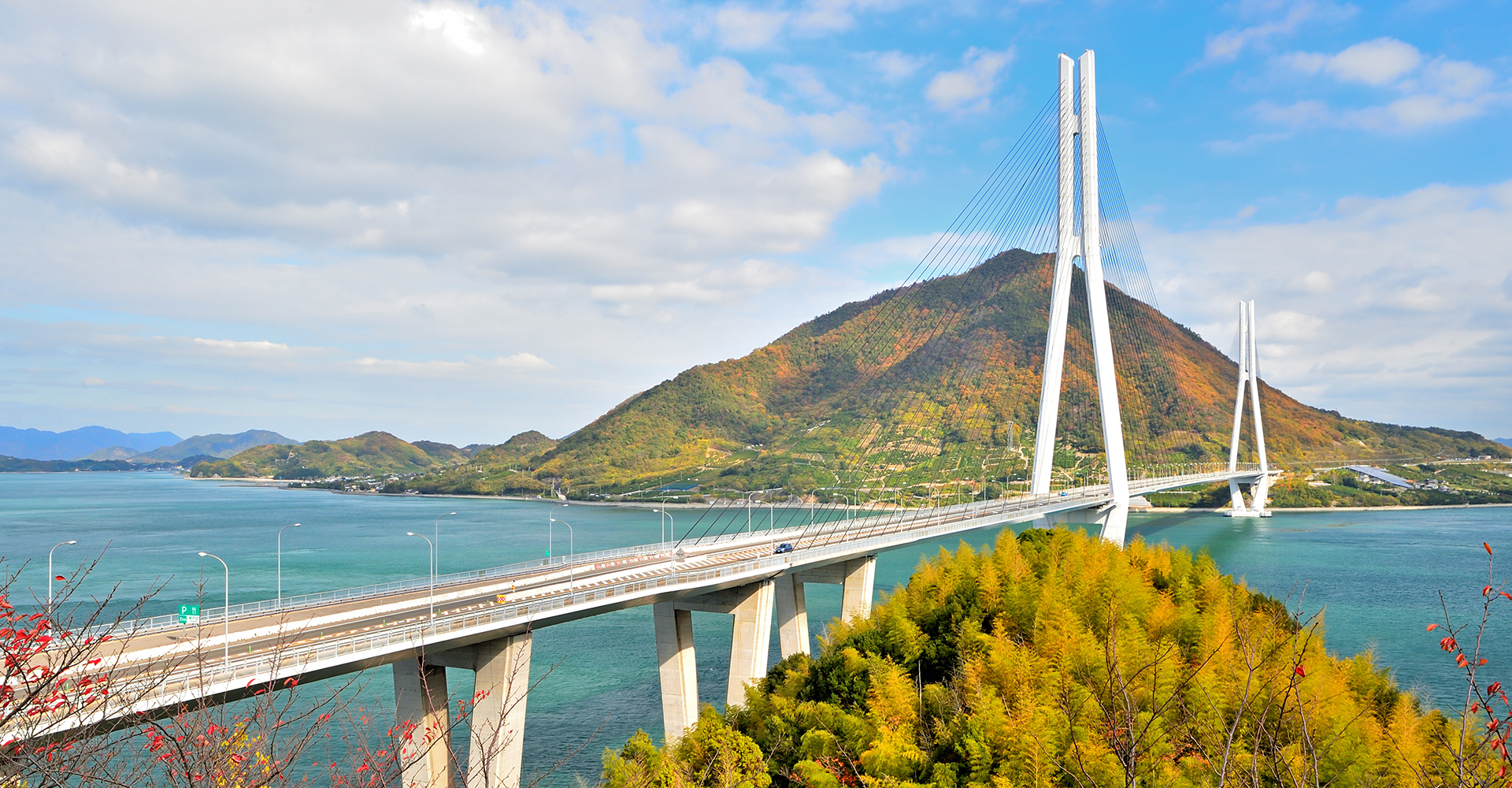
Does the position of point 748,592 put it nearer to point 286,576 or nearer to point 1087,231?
point 1087,231

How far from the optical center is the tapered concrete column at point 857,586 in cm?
4056

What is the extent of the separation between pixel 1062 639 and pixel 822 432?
329ft

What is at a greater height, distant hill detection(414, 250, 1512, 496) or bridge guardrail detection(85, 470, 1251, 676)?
distant hill detection(414, 250, 1512, 496)

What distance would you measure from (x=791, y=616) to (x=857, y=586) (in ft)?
13.6

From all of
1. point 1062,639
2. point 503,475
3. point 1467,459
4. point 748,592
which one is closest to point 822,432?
→ point 503,475

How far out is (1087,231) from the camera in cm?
4819

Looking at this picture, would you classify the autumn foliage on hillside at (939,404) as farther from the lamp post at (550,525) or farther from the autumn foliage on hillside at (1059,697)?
the autumn foliage on hillside at (1059,697)

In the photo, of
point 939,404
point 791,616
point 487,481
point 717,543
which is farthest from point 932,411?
point 487,481

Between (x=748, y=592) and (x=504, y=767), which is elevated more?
(x=748, y=592)

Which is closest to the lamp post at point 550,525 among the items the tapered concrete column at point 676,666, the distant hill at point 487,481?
the distant hill at point 487,481

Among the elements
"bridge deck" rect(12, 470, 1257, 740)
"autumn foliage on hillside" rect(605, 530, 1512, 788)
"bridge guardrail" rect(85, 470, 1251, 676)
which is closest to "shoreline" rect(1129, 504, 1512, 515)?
"bridge guardrail" rect(85, 470, 1251, 676)

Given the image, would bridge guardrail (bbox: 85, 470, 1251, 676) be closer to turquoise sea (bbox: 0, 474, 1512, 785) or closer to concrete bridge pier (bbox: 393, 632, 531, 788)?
concrete bridge pier (bbox: 393, 632, 531, 788)

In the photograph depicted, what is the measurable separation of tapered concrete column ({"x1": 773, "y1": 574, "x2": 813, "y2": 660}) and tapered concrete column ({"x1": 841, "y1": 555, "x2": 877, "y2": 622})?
270cm

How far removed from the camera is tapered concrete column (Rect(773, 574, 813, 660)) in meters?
37.3
